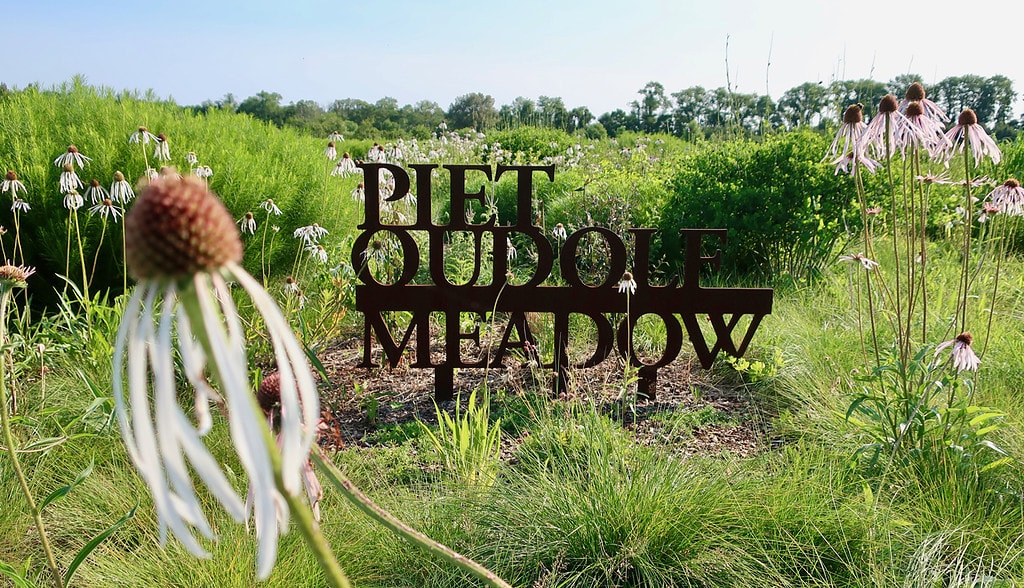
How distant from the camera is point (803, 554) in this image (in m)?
1.88

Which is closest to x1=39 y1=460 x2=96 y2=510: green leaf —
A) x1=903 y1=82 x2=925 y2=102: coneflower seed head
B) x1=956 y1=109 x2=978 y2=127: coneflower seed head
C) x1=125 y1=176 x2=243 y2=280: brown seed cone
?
x1=125 y1=176 x2=243 y2=280: brown seed cone

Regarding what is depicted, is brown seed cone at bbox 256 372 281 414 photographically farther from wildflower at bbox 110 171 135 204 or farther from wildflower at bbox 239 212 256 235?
wildflower at bbox 239 212 256 235

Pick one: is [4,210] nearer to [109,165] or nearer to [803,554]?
[109,165]

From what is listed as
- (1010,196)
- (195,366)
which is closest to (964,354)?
(1010,196)

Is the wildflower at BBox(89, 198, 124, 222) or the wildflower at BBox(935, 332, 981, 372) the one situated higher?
the wildflower at BBox(89, 198, 124, 222)

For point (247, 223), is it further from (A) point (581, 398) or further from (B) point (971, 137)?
(B) point (971, 137)

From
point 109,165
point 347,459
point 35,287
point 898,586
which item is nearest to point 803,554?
point 898,586

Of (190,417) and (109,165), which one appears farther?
(109,165)

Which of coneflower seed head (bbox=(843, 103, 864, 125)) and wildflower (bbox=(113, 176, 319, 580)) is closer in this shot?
wildflower (bbox=(113, 176, 319, 580))

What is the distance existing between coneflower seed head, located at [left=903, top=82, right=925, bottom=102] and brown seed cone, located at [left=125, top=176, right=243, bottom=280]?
88.2 inches

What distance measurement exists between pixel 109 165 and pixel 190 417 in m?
1.98

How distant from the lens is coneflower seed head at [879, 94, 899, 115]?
194 cm

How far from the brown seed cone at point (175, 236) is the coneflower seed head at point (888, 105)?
1962mm

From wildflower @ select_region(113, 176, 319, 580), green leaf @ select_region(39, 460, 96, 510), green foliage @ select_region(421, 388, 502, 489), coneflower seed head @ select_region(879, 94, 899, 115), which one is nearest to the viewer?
wildflower @ select_region(113, 176, 319, 580)
